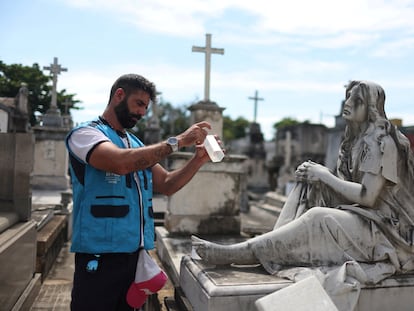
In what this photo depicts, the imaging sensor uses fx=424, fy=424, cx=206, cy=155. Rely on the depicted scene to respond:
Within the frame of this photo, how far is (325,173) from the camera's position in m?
3.20

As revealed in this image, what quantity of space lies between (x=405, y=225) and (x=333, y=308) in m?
1.29

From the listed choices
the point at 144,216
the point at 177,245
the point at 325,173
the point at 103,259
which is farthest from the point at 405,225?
the point at 177,245

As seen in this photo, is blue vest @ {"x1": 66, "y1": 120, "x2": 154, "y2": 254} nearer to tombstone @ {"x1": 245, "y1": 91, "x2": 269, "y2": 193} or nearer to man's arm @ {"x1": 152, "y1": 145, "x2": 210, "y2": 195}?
man's arm @ {"x1": 152, "y1": 145, "x2": 210, "y2": 195}

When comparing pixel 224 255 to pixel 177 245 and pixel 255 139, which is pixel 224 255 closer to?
pixel 177 245

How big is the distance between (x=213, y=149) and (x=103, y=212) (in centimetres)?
66

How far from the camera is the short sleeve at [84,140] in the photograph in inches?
80.4

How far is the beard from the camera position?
224 centimetres

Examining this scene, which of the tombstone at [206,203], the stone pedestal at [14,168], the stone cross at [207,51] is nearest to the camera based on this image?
the stone pedestal at [14,168]

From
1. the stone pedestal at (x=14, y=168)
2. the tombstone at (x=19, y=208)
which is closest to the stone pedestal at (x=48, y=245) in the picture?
the tombstone at (x=19, y=208)

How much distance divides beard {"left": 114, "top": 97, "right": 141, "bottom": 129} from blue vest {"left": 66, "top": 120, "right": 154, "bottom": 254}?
0.39 feet

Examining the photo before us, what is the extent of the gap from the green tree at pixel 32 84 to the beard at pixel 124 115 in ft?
→ 36.8

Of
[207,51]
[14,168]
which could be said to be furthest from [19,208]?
[207,51]

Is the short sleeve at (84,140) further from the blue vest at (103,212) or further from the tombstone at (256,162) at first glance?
the tombstone at (256,162)

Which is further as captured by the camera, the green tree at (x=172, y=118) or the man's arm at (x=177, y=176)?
the green tree at (x=172, y=118)
